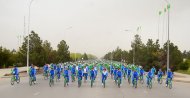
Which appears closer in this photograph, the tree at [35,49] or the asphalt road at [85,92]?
the asphalt road at [85,92]

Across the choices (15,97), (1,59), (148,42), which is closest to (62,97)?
(15,97)

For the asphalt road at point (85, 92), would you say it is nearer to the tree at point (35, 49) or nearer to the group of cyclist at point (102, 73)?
the group of cyclist at point (102, 73)

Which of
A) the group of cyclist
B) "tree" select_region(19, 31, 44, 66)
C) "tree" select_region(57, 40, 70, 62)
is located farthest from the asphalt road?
"tree" select_region(57, 40, 70, 62)

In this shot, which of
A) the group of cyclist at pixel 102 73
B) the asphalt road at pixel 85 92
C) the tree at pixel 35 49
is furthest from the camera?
the tree at pixel 35 49

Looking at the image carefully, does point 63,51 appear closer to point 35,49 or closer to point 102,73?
point 35,49

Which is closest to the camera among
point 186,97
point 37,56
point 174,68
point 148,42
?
point 186,97

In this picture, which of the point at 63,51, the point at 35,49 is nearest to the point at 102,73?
the point at 35,49

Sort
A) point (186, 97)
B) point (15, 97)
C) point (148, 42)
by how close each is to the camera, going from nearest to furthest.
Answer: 1. point (15, 97)
2. point (186, 97)
3. point (148, 42)

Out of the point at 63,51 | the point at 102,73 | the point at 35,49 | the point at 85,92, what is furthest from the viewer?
the point at 63,51

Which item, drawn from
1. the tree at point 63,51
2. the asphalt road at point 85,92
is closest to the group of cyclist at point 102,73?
the asphalt road at point 85,92

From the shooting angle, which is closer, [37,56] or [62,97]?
[62,97]

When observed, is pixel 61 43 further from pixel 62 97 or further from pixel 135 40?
pixel 62 97

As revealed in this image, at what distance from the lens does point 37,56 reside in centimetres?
6012

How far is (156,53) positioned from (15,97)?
4353 cm
